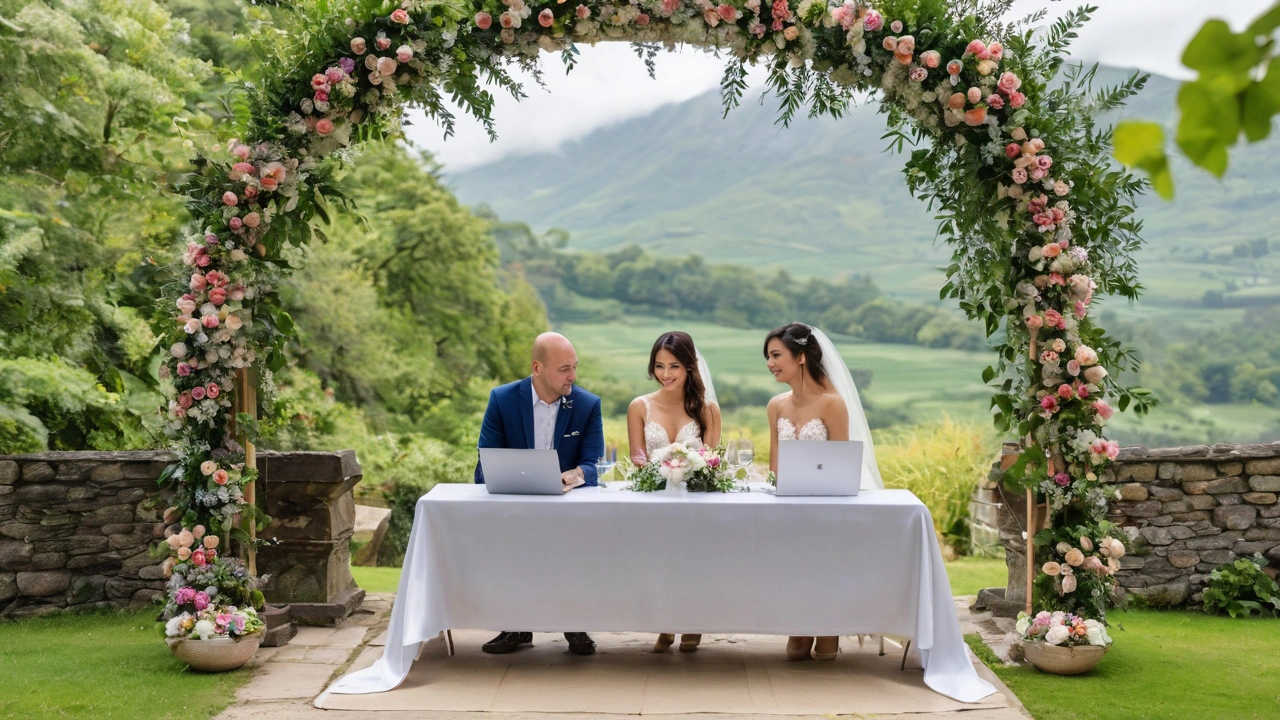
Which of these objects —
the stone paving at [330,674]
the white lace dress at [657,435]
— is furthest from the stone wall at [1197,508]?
the white lace dress at [657,435]

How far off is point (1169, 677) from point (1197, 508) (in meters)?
1.61

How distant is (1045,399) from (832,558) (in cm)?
122

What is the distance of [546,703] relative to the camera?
14.2 ft

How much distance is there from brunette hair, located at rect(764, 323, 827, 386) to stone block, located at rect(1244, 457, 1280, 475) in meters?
2.52

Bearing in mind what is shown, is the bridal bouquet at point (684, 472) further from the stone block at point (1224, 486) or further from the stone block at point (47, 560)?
the stone block at point (47, 560)

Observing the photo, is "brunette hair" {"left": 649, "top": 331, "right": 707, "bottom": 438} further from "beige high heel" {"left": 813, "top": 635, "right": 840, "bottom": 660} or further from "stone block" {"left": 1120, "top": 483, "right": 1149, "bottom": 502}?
"stone block" {"left": 1120, "top": 483, "right": 1149, "bottom": 502}

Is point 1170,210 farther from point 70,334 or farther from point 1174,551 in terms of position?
point 70,334

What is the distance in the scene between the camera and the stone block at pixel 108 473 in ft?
19.3

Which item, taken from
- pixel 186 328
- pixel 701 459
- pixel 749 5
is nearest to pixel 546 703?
pixel 701 459

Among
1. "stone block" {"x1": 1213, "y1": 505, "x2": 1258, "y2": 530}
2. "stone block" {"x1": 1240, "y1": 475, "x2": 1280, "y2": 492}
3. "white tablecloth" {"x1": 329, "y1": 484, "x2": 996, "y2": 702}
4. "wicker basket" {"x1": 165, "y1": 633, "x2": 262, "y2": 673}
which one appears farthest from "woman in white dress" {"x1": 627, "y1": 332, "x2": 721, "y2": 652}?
"stone block" {"x1": 1240, "y1": 475, "x2": 1280, "y2": 492}

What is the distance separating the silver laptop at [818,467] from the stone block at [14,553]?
409 centimetres

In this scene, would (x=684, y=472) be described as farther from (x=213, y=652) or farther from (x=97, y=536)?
(x=97, y=536)

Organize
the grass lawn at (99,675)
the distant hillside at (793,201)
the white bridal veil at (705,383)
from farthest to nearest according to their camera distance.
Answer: the distant hillside at (793,201) → the white bridal veil at (705,383) → the grass lawn at (99,675)

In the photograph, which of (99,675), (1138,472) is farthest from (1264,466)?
(99,675)
